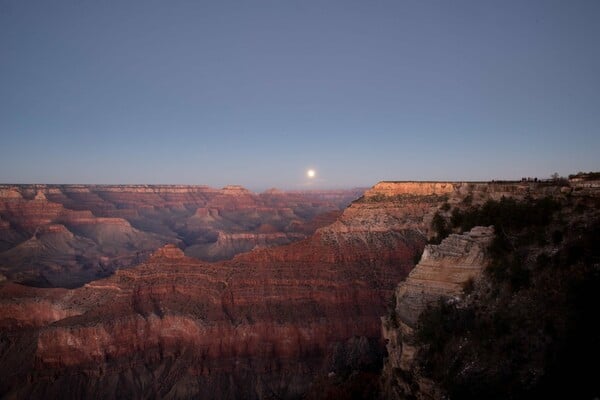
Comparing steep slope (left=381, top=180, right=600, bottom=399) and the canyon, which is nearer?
steep slope (left=381, top=180, right=600, bottom=399)

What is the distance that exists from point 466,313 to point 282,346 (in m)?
26.2

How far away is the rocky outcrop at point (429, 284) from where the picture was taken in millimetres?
17109

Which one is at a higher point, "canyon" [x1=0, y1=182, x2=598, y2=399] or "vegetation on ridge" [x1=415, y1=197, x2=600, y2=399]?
"vegetation on ridge" [x1=415, y1=197, x2=600, y2=399]

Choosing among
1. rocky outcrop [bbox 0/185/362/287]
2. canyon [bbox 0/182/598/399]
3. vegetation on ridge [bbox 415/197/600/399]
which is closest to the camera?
vegetation on ridge [bbox 415/197/600/399]

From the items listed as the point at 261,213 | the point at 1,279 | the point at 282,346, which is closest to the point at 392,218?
the point at 282,346

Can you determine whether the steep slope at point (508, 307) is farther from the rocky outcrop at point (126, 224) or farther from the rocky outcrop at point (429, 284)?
the rocky outcrop at point (126, 224)

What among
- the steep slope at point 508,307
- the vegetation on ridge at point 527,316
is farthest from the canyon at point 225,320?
the vegetation on ridge at point 527,316

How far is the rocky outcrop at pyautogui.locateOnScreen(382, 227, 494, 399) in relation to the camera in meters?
17.1

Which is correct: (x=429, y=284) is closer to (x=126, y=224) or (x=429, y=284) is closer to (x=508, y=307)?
(x=508, y=307)

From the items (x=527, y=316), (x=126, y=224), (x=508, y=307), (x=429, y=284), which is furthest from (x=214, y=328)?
(x=126, y=224)

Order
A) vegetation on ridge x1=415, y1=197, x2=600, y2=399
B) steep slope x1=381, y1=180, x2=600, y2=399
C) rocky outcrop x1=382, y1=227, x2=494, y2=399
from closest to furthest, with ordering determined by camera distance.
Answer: vegetation on ridge x1=415, y1=197, x2=600, y2=399, steep slope x1=381, y1=180, x2=600, y2=399, rocky outcrop x1=382, y1=227, x2=494, y2=399

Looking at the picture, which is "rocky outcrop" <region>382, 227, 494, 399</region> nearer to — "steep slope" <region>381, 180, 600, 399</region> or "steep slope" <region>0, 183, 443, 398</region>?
"steep slope" <region>381, 180, 600, 399</region>

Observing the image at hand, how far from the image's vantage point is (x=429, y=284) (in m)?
18.0

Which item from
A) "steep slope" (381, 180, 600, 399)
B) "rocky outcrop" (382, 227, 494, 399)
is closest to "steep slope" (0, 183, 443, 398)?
"rocky outcrop" (382, 227, 494, 399)
